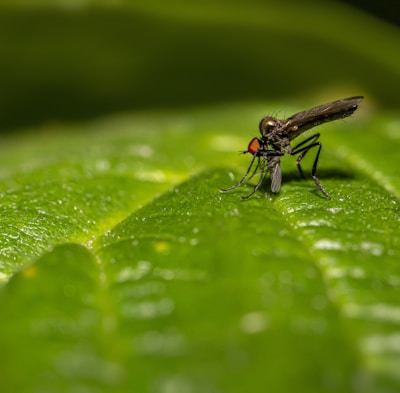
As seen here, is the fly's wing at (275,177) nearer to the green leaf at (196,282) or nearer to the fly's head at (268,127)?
the green leaf at (196,282)

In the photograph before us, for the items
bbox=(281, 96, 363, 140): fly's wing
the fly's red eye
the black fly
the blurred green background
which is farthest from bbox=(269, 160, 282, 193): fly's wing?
the blurred green background

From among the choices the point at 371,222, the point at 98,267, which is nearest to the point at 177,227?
the point at 98,267

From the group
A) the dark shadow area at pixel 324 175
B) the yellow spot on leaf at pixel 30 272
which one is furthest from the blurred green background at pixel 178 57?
the yellow spot on leaf at pixel 30 272

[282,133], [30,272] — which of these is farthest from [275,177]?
[30,272]

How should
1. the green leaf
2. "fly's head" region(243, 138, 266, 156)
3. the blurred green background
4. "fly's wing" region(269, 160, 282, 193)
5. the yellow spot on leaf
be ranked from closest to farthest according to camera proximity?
the green leaf, the yellow spot on leaf, "fly's wing" region(269, 160, 282, 193), "fly's head" region(243, 138, 266, 156), the blurred green background

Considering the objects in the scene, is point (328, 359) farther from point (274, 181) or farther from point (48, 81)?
point (48, 81)

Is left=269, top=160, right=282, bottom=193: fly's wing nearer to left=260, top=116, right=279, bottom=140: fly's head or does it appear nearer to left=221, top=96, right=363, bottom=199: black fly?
left=221, top=96, right=363, bottom=199: black fly
